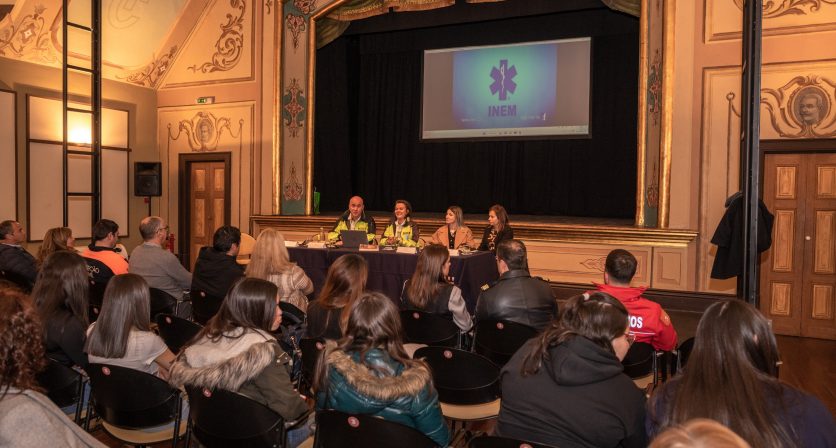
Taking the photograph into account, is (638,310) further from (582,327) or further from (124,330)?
(124,330)

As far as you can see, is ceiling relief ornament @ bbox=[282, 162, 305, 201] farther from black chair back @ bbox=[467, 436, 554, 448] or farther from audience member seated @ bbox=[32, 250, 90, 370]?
black chair back @ bbox=[467, 436, 554, 448]

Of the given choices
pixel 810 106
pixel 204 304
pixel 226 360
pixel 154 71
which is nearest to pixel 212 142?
pixel 154 71

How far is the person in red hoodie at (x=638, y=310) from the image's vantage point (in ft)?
10.8

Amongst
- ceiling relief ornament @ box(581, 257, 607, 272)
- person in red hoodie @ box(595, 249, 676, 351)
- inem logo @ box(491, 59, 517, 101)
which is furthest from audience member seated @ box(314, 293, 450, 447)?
inem logo @ box(491, 59, 517, 101)

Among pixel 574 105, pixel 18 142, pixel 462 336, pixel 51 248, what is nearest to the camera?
pixel 462 336

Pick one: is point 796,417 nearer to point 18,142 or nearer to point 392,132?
point 18,142

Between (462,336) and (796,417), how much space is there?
98.1 inches

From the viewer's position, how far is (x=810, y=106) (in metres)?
6.45

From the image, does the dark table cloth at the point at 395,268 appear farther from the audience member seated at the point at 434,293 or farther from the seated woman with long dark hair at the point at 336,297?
the seated woman with long dark hair at the point at 336,297

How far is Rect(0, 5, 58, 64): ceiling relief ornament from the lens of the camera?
25.8 ft

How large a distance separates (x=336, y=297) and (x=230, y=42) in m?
7.39

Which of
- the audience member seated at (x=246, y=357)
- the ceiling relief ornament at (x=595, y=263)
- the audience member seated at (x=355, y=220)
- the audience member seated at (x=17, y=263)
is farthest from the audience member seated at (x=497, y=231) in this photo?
the audience member seated at (x=246, y=357)

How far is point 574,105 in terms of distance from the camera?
870cm

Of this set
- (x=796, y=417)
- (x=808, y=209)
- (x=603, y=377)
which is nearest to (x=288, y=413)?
(x=603, y=377)
